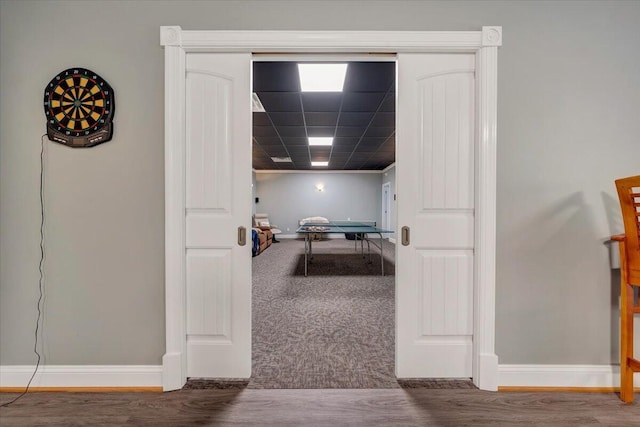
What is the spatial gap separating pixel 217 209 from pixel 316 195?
28.5 ft

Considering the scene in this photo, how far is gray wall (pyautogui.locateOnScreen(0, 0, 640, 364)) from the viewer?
171cm

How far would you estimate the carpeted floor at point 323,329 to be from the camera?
184 cm

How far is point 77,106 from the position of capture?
1686 mm

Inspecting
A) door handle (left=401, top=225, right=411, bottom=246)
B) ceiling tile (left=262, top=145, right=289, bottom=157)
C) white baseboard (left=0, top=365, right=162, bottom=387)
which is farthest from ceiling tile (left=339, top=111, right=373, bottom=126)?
white baseboard (left=0, top=365, right=162, bottom=387)

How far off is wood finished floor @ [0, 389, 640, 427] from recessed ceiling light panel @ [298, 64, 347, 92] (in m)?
2.91

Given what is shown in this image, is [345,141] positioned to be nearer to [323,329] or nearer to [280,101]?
[280,101]

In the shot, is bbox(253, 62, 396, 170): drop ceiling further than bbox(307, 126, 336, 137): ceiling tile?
No

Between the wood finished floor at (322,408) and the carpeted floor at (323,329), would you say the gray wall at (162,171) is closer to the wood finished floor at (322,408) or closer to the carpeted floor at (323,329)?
the wood finished floor at (322,408)

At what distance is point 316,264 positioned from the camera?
5594mm

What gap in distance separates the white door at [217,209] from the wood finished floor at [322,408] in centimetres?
26

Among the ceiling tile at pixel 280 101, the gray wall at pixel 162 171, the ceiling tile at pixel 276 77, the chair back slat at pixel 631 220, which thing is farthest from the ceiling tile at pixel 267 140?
the chair back slat at pixel 631 220

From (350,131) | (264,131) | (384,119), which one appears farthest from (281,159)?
(384,119)

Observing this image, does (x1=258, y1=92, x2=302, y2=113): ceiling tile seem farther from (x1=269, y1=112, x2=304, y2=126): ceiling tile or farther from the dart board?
the dart board

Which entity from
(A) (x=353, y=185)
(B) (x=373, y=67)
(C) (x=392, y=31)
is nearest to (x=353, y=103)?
(B) (x=373, y=67)
